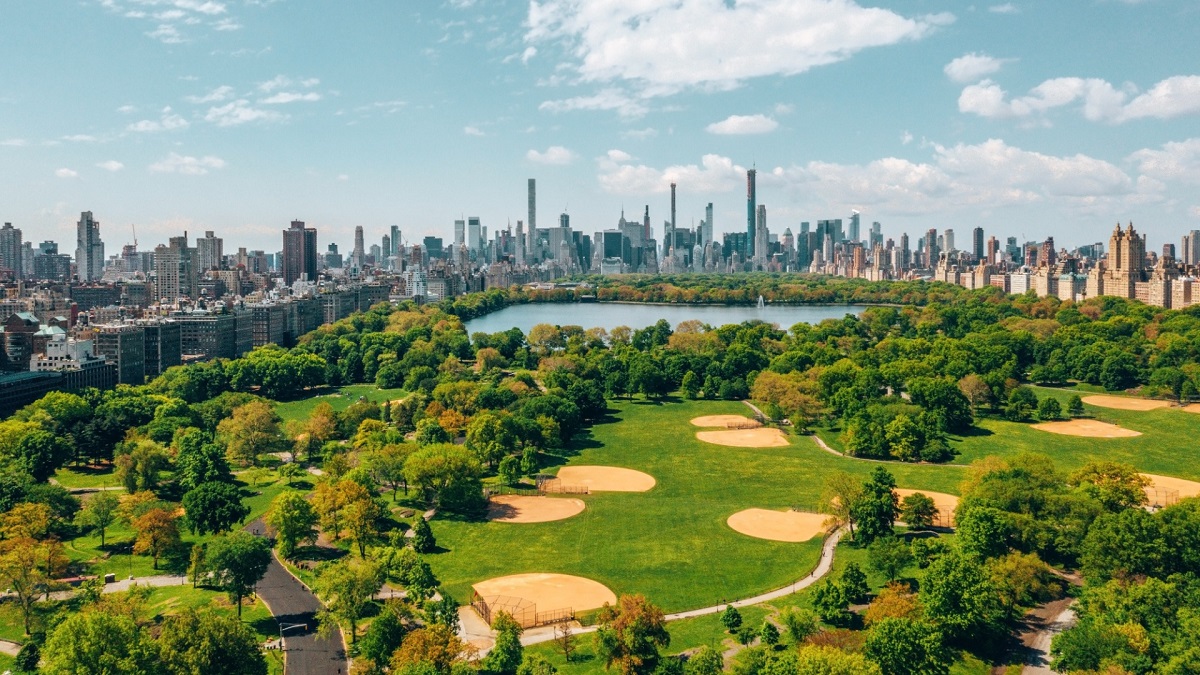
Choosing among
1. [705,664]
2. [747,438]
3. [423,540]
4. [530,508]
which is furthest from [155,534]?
[747,438]

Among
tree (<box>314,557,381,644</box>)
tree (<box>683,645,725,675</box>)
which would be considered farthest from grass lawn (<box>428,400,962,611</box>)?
tree (<box>683,645,725,675</box>)

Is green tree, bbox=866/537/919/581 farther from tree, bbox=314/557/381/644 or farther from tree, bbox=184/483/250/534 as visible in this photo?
tree, bbox=184/483/250/534

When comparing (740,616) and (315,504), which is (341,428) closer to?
(315,504)

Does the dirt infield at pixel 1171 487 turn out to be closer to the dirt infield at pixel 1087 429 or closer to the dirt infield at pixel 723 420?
the dirt infield at pixel 1087 429

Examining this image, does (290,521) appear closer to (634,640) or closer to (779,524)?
(634,640)

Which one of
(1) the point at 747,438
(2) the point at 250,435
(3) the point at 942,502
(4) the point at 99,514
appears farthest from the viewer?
(1) the point at 747,438

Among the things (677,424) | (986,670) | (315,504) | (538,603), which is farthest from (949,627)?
(677,424)
